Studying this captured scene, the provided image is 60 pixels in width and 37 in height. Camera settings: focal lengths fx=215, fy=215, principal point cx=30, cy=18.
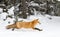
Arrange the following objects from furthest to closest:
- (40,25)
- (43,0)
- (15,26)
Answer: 1. (43,0)
2. (40,25)
3. (15,26)

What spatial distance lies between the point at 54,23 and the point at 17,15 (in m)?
0.70

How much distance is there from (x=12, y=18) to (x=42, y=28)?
75 centimetres

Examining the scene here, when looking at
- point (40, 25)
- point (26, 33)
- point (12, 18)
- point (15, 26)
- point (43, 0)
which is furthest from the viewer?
point (43, 0)

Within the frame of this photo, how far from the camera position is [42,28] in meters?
3.23

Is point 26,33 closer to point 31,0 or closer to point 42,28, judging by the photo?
point 42,28

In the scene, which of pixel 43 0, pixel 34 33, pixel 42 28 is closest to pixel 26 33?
pixel 34 33

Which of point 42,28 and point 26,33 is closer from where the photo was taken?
point 26,33

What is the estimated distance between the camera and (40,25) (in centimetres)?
340

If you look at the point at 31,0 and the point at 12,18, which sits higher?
the point at 31,0

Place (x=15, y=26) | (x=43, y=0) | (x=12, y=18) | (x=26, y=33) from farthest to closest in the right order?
(x=43, y=0) → (x=12, y=18) → (x=15, y=26) → (x=26, y=33)

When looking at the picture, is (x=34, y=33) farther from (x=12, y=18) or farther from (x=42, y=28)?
(x=12, y=18)

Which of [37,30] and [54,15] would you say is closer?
[37,30]

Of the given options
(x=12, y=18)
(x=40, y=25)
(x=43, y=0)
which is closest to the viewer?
(x=40, y=25)

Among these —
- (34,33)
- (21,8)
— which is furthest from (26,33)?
(21,8)
